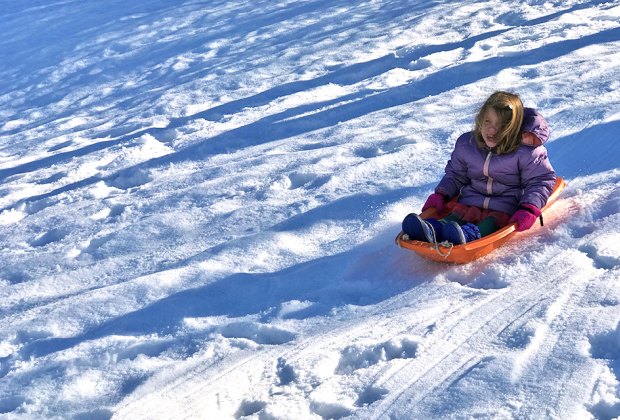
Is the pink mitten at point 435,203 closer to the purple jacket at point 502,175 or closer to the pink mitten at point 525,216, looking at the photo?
the purple jacket at point 502,175

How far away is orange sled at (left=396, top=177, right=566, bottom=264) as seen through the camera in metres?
3.37

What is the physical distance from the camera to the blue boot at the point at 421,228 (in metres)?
3.37

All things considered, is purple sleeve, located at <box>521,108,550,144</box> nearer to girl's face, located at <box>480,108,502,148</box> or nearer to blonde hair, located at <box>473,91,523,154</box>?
blonde hair, located at <box>473,91,523,154</box>

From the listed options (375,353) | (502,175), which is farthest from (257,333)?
(502,175)

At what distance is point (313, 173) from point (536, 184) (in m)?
1.87

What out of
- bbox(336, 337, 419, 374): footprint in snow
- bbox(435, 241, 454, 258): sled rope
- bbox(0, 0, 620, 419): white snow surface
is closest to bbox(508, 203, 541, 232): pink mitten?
bbox(0, 0, 620, 419): white snow surface

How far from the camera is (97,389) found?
9.94 feet

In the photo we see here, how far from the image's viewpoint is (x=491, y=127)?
3.64 meters

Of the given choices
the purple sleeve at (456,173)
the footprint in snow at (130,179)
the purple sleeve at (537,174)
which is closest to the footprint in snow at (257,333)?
the purple sleeve at (456,173)

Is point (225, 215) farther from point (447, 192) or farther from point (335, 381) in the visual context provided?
point (335, 381)

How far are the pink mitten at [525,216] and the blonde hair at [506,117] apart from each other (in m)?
0.34

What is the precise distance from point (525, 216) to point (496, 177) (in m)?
0.36

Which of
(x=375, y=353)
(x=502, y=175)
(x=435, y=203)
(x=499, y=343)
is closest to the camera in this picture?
(x=499, y=343)

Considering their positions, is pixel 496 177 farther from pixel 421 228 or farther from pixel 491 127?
pixel 421 228
